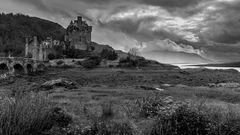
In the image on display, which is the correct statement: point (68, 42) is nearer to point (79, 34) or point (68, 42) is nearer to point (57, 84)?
point (79, 34)

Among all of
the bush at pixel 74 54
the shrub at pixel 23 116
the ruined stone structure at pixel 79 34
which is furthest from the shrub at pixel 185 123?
the ruined stone structure at pixel 79 34

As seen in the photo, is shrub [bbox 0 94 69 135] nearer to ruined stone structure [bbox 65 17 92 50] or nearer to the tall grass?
the tall grass

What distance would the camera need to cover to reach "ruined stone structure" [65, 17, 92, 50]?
4097 inches

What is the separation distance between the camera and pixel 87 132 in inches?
272

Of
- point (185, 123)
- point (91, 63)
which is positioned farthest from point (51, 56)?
point (185, 123)

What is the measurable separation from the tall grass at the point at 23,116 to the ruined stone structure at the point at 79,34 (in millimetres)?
95312

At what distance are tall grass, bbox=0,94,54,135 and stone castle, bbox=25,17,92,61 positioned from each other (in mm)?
81295

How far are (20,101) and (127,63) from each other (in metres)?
67.4

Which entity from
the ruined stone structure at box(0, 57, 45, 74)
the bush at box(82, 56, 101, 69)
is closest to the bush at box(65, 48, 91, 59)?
the bush at box(82, 56, 101, 69)

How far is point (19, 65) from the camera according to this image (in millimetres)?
62688

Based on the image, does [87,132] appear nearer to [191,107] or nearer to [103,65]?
[191,107]

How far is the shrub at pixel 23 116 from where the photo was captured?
19.5 ft

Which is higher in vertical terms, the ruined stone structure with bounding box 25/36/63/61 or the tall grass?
the ruined stone structure with bounding box 25/36/63/61

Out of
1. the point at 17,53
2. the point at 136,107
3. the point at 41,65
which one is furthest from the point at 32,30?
the point at 136,107
